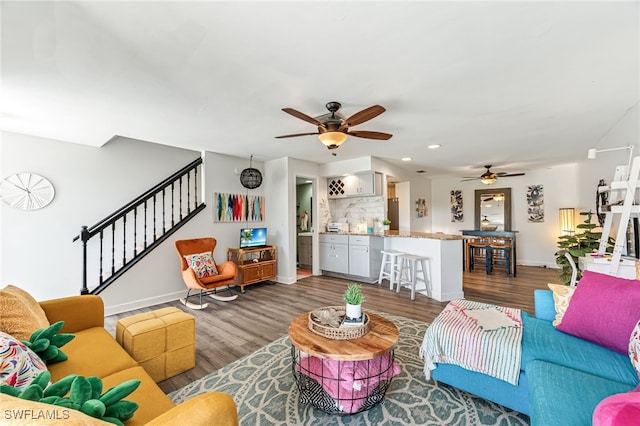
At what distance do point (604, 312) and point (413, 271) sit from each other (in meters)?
2.46

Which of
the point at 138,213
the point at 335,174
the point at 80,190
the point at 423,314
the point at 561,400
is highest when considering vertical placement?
the point at 335,174

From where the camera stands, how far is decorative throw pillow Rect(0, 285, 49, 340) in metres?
1.47

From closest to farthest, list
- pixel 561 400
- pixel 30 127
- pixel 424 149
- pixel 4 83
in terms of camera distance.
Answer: pixel 561 400, pixel 4 83, pixel 30 127, pixel 424 149

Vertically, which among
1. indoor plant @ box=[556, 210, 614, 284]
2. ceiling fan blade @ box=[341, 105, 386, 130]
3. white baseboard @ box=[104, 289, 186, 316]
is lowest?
white baseboard @ box=[104, 289, 186, 316]

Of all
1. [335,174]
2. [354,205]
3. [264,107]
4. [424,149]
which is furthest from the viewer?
[354,205]

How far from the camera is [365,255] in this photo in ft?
16.8

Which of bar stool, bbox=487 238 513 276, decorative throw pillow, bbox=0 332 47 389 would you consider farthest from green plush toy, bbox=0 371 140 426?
bar stool, bbox=487 238 513 276

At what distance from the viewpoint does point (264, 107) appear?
2.70 metres

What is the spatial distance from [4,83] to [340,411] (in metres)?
3.63

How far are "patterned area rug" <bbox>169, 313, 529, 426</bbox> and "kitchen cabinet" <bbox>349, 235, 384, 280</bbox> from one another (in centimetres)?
268

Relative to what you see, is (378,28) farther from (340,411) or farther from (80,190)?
(80,190)

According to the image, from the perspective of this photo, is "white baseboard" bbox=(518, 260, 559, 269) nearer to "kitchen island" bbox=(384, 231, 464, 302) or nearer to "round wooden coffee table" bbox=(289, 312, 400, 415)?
"kitchen island" bbox=(384, 231, 464, 302)

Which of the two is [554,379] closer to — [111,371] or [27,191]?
[111,371]

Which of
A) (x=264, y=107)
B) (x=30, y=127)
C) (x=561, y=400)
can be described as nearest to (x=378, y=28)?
(x=264, y=107)
